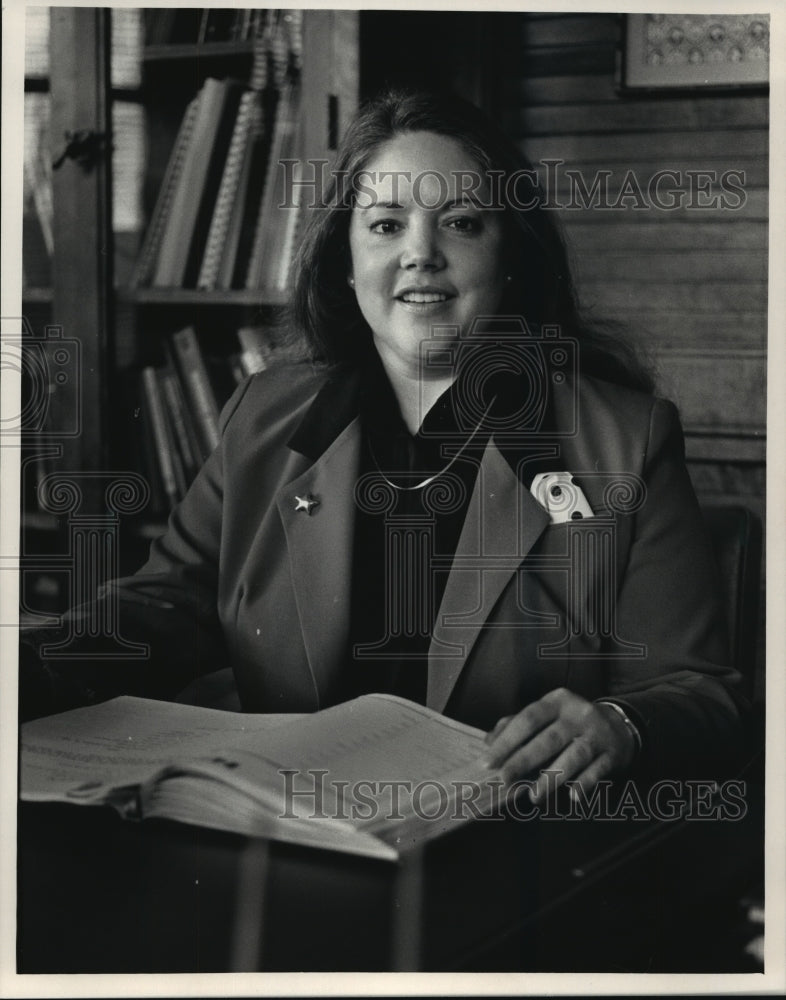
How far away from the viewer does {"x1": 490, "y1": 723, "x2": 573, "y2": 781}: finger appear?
1.36m

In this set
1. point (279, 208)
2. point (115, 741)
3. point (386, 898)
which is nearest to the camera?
point (386, 898)

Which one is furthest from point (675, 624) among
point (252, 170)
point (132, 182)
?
point (132, 182)

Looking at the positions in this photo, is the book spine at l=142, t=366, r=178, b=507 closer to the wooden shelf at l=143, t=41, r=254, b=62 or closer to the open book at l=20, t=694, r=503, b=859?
the open book at l=20, t=694, r=503, b=859

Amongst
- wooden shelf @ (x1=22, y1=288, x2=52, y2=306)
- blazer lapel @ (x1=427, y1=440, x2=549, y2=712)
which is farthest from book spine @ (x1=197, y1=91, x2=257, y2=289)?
blazer lapel @ (x1=427, y1=440, x2=549, y2=712)

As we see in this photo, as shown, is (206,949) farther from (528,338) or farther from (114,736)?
(528,338)

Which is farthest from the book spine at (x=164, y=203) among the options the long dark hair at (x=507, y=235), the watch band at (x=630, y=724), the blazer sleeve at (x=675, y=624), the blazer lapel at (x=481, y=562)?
the watch band at (x=630, y=724)

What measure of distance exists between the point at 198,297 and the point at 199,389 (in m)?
0.13

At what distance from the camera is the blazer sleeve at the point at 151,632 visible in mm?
1454

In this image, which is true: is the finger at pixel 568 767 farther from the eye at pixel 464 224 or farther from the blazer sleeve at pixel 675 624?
the eye at pixel 464 224

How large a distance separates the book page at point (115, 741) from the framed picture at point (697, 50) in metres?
0.98

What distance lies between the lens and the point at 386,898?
114 cm

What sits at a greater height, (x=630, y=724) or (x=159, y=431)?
(x=159, y=431)

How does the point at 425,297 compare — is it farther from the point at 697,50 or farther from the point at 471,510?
the point at 697,50

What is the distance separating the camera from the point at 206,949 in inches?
55.8
